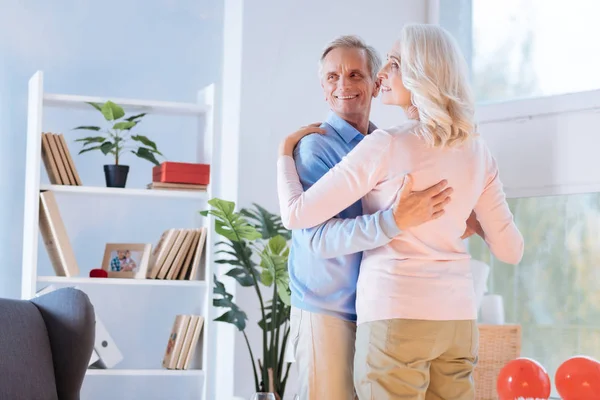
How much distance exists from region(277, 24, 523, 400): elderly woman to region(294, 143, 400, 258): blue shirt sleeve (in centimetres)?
4

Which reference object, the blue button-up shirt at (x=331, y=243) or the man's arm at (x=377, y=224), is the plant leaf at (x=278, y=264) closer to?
the blue button-up shirt at (x=331, y=243)

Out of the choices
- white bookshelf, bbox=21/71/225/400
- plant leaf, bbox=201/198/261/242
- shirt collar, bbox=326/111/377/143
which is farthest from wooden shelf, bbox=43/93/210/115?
shirt collar, bbox=326/111/377/143

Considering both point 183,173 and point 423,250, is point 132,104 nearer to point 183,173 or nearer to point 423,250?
point 183,173

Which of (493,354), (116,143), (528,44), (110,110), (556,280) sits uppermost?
(528,44)

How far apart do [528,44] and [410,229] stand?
2.84 m

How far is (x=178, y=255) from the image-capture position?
4168mm

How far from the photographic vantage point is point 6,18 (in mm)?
4531

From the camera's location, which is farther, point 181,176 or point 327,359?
point 181,176

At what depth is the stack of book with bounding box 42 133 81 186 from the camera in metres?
3.97

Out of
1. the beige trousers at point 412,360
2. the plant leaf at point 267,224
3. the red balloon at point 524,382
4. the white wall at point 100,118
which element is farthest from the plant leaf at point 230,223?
the beige trousers at point 412,360

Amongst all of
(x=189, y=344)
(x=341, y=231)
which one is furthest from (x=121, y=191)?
(x=341, y=231)

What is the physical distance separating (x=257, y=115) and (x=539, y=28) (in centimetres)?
150

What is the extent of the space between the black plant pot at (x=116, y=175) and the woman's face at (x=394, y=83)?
94.9 inches

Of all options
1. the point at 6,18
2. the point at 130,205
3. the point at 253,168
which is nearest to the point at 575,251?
the point at 253,168
